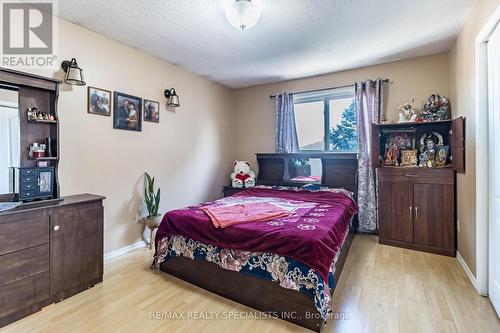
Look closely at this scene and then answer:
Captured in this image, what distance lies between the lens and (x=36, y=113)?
225 centimetres

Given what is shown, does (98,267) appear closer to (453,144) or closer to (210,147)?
(210,147)

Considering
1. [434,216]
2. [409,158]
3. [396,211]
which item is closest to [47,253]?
[396,211]

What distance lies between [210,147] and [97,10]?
2552mm

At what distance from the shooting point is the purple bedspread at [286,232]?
1.78 meters

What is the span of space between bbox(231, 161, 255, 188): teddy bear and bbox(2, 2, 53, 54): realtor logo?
9.98 feet

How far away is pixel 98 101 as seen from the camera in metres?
2.83

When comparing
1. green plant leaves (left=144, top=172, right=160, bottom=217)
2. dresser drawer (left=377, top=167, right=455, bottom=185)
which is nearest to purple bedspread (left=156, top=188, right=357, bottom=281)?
green plant leaves (left=144, top=172, right=160, bottom=217)

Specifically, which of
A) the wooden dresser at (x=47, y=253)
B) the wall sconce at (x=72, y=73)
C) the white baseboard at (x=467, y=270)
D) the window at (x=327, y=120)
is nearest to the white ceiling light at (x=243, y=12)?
the wall sconce at (x=72, y=73)

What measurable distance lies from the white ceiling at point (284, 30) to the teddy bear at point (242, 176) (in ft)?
5.74

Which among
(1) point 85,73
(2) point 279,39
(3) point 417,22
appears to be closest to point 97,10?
(1) point 85,73

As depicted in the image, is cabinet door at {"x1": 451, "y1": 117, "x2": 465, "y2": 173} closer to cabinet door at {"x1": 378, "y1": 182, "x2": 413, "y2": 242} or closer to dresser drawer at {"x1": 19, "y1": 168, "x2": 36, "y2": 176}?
cabinet door at {"x1": 378, "y1": 182, "x2": 413, "y2": 242}

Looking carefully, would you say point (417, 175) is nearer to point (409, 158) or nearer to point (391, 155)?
point (409, 158)

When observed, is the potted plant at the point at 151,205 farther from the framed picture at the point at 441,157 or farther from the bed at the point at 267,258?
the framed picture at the point at 441,157

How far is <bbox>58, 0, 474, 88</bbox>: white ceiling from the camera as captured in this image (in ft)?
7.53
